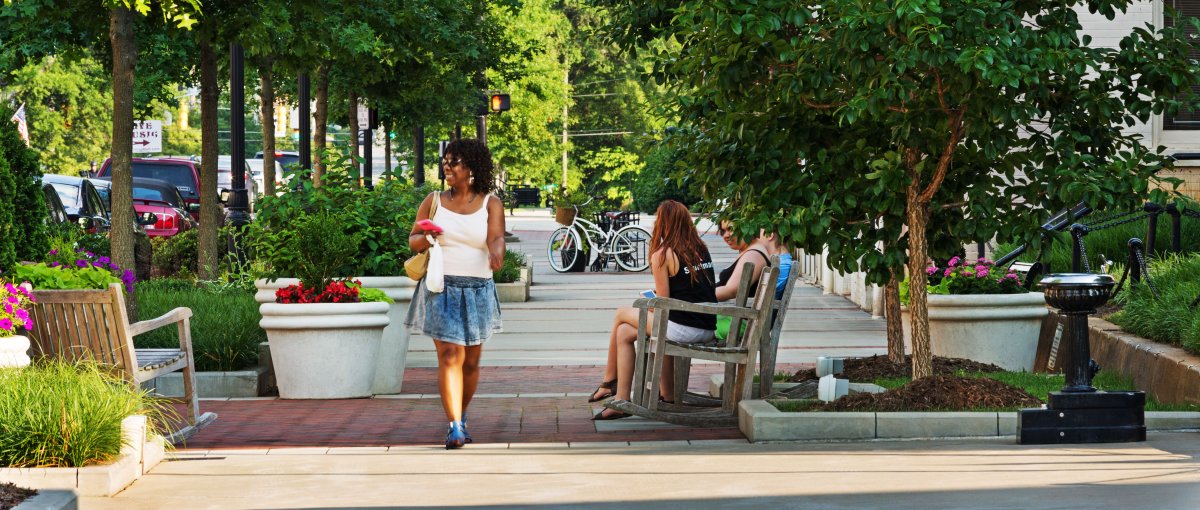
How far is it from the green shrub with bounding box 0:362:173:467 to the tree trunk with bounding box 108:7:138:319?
202 inches

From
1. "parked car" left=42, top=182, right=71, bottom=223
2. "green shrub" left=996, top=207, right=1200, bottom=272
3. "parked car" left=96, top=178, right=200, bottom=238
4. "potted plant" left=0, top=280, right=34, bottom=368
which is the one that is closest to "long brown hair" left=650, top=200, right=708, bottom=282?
"potted plant" left=0, top=280, right=34, bottom=368

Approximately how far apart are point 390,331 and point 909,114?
160 inches

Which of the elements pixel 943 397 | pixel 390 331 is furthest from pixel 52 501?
pixel 390 331

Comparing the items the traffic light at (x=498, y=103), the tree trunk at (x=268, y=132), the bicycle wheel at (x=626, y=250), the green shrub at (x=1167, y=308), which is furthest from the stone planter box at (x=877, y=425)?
the traffic light at (x=498, y=103)

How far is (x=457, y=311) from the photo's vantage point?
331 inches

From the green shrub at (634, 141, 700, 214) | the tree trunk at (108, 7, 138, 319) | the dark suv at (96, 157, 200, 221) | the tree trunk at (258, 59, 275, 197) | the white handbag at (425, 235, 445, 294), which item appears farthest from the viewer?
the green shrub at (634, 141, 700, 214)

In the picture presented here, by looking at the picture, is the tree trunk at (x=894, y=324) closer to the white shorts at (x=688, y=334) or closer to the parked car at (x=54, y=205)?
the white shorts at (x=688, y=334)

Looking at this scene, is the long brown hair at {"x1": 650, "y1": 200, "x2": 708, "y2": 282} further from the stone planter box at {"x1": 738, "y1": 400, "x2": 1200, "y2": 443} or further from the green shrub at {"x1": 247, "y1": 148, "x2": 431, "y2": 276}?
the green shrub at {"x1": 247, "y1": 148, "x2": 431, "y2": 276}

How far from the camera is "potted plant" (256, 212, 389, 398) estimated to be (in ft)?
32.9

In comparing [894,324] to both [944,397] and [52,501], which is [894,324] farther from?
[52,501]

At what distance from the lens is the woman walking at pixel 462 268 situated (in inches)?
330

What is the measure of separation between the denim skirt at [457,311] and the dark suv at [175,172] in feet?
82.9

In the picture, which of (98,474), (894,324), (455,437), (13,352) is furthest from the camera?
(894,324)

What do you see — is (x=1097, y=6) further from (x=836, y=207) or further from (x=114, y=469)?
(x=114, y=469)
